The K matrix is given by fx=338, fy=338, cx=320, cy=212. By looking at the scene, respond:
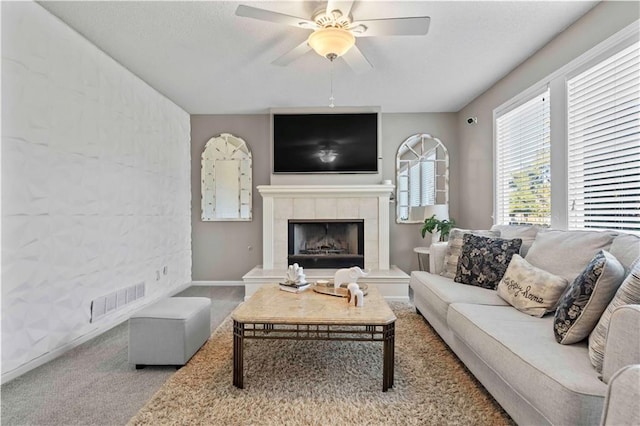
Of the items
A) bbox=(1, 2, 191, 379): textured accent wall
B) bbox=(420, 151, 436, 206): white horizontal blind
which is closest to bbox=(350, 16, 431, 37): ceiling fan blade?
bbox=(1, 2, 191, 379): textured accent wall

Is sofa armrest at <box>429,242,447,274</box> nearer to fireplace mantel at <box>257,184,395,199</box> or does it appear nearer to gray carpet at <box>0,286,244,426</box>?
fireplace mantel at <box>257,184,395,199</box>

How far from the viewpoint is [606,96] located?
233 cm

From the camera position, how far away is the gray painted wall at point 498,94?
7.57ft

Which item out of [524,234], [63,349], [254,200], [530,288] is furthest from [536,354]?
[254,200]

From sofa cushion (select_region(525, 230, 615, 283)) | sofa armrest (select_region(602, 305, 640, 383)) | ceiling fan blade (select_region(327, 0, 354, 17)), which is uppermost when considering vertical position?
ceiling fan blade (select_region(327, 0, 354, 17))

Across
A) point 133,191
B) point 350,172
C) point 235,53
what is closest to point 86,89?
point 133,191

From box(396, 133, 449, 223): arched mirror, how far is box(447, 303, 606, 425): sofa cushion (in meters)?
2.95

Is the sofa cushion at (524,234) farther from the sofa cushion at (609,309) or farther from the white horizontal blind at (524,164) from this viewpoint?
the sofa cushion at (609,309)

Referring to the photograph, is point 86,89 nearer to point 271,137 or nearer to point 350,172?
point 271,137

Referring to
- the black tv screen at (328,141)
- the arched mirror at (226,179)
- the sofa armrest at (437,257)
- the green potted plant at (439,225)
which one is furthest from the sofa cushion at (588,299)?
the arched mirror at (226,179)

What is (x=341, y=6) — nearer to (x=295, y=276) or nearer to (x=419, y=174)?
(x=295, y=276)

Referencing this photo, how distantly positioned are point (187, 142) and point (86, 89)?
6.76ft

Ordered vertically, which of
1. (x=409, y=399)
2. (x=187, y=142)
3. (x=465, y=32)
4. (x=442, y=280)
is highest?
(x=465, y=32)

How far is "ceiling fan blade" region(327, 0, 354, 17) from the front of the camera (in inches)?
81.4
